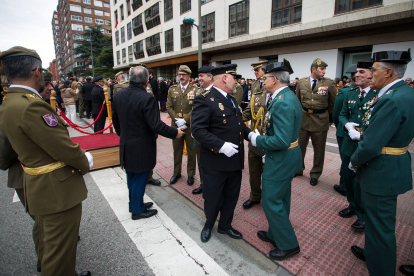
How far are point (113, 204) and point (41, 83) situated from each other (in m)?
2.39

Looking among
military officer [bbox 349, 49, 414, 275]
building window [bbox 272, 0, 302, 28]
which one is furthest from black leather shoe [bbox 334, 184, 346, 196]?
building window [bbox 272, 0, 302, 28]

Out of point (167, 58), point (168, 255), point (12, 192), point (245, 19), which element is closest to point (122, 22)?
point (167, 58)

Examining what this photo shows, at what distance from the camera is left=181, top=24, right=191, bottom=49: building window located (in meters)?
20.4

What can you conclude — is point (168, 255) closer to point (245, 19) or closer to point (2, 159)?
point (2, 159)

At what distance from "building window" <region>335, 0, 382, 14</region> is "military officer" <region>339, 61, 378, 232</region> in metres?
9.63

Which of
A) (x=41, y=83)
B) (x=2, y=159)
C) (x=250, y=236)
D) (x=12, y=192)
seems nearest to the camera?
(x=41, y=83)

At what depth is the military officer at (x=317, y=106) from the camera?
4230 millimetres

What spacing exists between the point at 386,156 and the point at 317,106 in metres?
2.43

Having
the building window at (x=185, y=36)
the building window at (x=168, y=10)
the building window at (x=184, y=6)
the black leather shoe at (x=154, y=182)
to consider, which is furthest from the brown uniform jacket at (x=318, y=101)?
the building window at (x=168, y=10)

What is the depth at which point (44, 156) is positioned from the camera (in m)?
1.71

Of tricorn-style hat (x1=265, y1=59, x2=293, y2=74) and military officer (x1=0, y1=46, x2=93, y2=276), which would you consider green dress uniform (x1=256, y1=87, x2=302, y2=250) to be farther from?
military officer (x1=0, y1=46, x2=93, y2=276)

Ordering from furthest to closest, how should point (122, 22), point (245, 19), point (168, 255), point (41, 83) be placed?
point (122, 22) → point (245, 19) → point (168, 255) → point (41, 83)

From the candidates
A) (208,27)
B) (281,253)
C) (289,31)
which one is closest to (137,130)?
(281,253)

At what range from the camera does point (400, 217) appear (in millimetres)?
3186
